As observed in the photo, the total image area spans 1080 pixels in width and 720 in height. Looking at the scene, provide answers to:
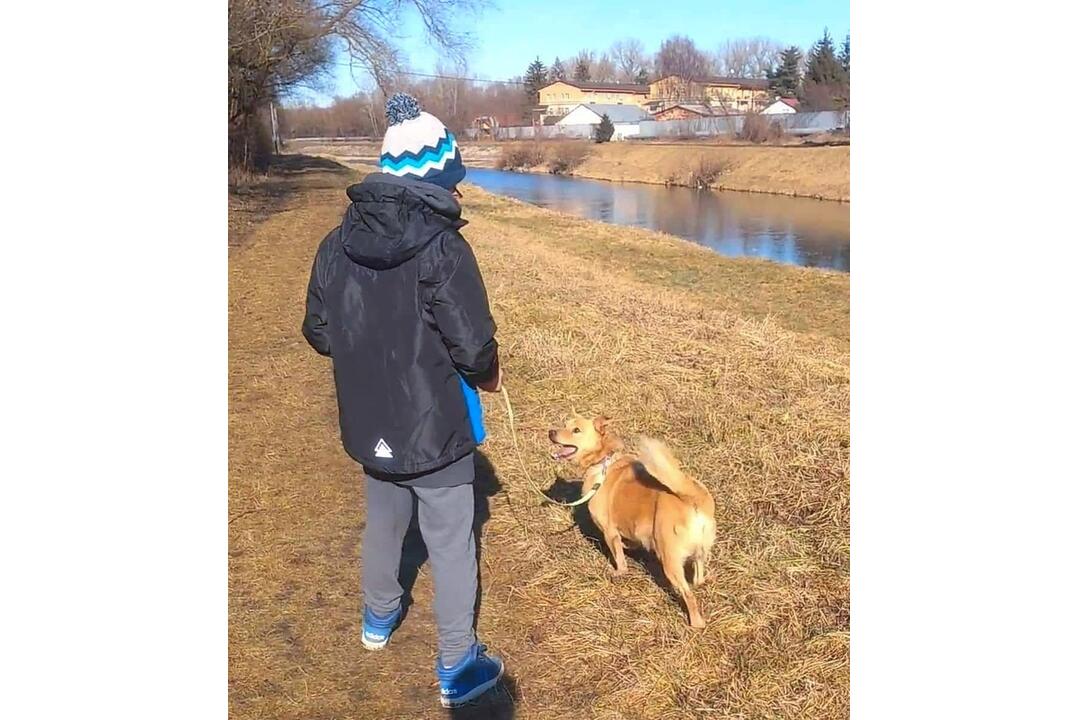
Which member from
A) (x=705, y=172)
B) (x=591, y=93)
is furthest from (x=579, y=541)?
(x=591, y=93)

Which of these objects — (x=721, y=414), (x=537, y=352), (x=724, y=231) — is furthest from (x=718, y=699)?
(x=724, y=231)

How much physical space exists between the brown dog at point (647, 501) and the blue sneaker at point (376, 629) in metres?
0.96

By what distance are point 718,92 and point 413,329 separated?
51.6m

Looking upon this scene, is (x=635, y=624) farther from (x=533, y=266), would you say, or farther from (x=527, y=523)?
(x=533, y=266)

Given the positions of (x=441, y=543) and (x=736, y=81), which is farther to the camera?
(x=736, y=81)

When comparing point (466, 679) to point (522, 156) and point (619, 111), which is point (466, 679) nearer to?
point (522, 156)

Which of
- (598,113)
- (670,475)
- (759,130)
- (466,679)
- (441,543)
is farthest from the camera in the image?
(598,113)

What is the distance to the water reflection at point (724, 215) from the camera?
17141 millimetres

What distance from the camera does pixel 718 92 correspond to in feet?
164

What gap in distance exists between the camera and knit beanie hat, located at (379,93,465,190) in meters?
2.31

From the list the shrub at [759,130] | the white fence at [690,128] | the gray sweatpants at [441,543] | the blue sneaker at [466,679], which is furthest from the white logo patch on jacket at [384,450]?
the shrub at [759,130]

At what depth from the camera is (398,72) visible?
2188cm

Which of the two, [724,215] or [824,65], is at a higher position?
[824,65]

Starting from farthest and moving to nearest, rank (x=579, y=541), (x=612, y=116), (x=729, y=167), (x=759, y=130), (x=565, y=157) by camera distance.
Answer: (x=612, y=116)
(x=565, y=157)
(x=759, y=130)
(x=729, y=167)
(x=579, y=541)
